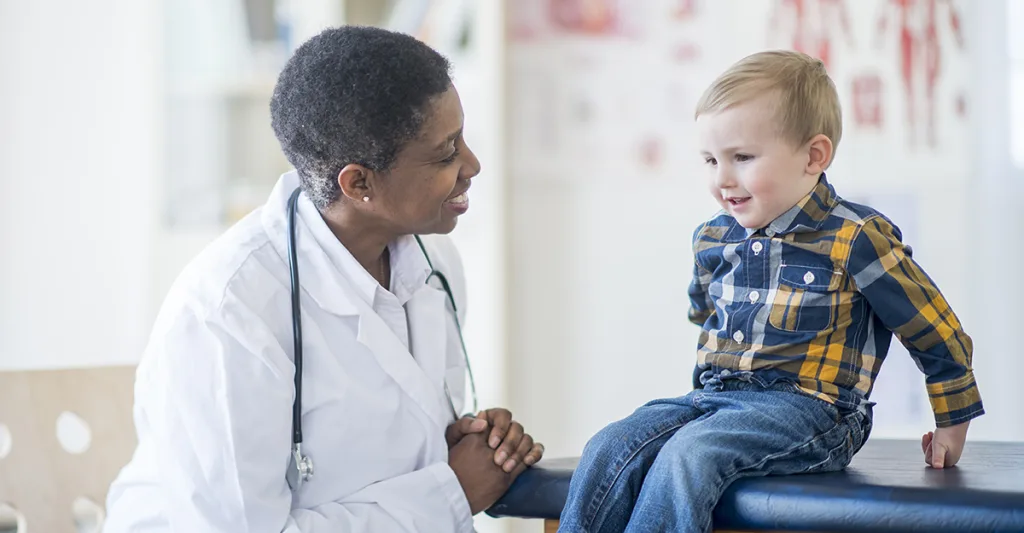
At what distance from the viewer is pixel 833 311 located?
3.99 ft

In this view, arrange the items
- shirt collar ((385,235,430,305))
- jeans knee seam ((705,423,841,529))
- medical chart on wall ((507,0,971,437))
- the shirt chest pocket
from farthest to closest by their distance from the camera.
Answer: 1. medical chart on wall ((507,0,971,437))
2. shirt collar ((385,235,430,305))
3. the shirt chest pocket
4. jeans knee seam ((705,423,841,529))

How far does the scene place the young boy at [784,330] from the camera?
3.77 ft

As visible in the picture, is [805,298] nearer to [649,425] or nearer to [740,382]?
[740,382]

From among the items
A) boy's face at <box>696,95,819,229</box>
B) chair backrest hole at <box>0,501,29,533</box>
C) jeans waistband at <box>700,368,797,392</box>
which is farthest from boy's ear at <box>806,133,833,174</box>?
chair backrest hole at <box>0,501,29,533</box>

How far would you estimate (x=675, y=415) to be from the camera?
1.24m

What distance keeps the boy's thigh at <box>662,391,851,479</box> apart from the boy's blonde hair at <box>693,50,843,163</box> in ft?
1.03

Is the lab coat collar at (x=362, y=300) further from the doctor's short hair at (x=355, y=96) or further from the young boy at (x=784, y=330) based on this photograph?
the young boy at (x=784, y=330)

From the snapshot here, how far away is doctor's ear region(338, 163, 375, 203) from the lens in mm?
1340

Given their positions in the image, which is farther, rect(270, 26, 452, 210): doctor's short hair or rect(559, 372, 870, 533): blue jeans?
rect(270, 26, 452, 210): doctor's short hair

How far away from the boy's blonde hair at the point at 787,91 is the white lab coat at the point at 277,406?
1.69 feet

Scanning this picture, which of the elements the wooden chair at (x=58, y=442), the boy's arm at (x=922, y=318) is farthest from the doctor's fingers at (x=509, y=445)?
the wooden chair at (x=58, y=442)

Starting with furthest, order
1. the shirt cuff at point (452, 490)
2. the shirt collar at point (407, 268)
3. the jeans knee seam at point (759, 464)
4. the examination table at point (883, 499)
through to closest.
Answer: the shirt collar at point (407, 268), the shirt cuff at point (452, 490), the jeans knee seam at point (759, 464), the examination table at point (883, 499)

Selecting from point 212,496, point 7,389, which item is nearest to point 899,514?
point 212,496

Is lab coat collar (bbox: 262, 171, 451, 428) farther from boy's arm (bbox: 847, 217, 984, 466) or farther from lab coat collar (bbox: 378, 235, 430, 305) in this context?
boy's arm (bbox: 847, 217, 984, 466)
